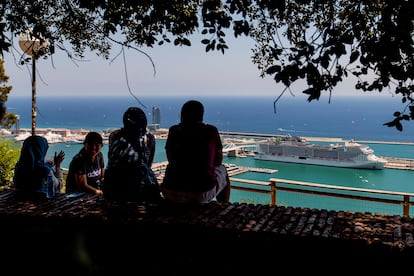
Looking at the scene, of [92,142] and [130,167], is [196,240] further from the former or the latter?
[92,142]

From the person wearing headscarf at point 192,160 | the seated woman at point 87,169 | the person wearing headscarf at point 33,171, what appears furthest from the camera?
the seated woman at point 87,169

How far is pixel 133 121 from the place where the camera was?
269 centimetres

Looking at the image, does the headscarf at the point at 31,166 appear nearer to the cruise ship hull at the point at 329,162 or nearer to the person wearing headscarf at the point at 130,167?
the person wearing headscarf at the point at 130,167

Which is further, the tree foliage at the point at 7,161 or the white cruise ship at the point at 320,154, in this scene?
the white cruise ship at the point at 320,154

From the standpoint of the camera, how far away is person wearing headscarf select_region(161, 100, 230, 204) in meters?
2.41

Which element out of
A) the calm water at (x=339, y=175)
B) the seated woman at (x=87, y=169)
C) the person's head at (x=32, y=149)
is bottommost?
the calm water at (x=339, y=175)

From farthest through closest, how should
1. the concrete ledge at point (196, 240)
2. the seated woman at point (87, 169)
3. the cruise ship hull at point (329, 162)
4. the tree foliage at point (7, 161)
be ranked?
the cruise ship hull at point (329, 162), the tree foliage at point (7, 161), the seated woman at point (87, 169), the concrete ledge at point (196, 240)

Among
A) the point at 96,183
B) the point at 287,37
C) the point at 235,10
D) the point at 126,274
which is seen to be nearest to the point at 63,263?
the point at 126,274

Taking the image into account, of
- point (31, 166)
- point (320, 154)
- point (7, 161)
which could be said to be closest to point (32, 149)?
point (31, 166)

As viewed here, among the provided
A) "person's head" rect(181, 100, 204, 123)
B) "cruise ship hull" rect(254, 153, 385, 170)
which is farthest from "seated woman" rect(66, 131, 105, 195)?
"cruise ship hull" rect(254, 153, 385, 170)

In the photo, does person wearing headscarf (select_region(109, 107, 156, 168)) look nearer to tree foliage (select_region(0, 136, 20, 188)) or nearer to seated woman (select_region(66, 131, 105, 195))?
seated woman (select_region(66, 131, 105, 195))

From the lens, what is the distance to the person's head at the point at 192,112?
2.51 m

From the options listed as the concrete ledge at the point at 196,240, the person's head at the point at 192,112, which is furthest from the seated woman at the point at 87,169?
the person's head at the point at 192,112

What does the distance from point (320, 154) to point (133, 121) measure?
99.9 ft
